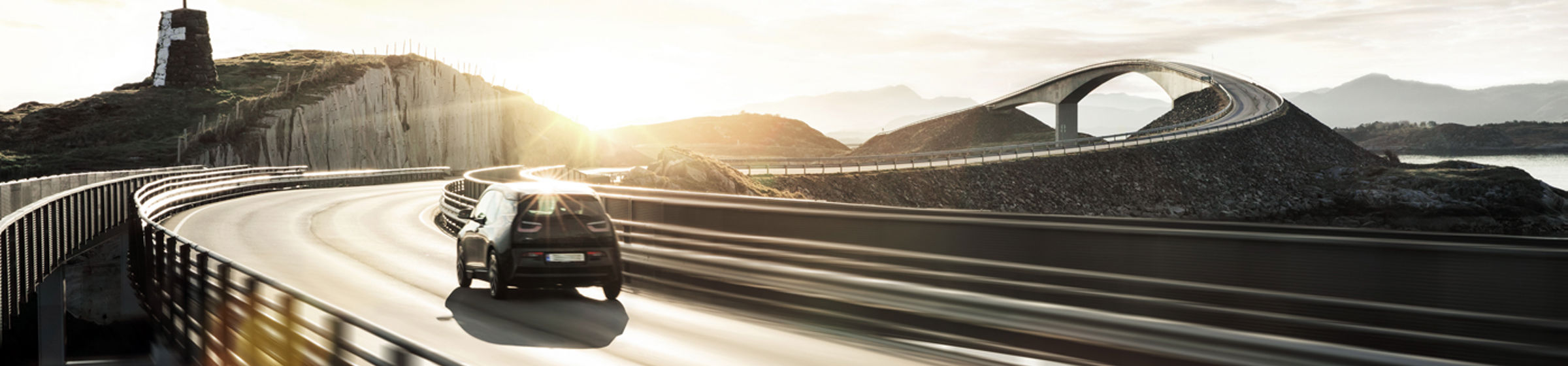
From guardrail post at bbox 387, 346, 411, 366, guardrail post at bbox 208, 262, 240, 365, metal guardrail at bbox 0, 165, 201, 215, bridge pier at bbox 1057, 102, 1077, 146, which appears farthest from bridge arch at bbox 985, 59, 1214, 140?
guardrail post at bbox 387, 346, 411, 366

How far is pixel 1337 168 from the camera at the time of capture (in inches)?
2958

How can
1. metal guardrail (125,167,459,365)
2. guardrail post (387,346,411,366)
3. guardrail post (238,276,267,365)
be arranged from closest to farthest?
1. guardrail post (387,346,411,366)
2. metal guardrail (125,167,459,365)
3. guardrail post (238,276,267,365)

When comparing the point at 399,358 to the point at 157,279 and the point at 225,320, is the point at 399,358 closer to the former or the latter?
the point at 225,320

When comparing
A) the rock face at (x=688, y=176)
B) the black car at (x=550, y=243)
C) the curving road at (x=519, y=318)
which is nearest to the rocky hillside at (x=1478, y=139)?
the rock face at (x=688, y=176)

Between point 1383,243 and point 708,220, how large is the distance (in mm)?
7866

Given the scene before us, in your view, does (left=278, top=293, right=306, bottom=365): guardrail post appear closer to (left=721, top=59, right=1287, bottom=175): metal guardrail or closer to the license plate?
the license plate

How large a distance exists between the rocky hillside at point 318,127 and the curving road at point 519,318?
62.0 metres

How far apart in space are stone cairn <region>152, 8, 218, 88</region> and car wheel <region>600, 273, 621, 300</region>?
4014 inches

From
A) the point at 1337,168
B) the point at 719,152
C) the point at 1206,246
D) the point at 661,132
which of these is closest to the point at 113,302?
the point at 1206,246

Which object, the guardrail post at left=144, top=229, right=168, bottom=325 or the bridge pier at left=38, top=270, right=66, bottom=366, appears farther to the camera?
the bridge pier at left=38, top=270, right=66, bottom=366

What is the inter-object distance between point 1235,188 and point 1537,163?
246 ft

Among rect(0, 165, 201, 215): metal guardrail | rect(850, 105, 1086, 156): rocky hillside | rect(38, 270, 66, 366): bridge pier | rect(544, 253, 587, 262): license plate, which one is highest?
rect(850, 105, 1086, 156): rocky hillside

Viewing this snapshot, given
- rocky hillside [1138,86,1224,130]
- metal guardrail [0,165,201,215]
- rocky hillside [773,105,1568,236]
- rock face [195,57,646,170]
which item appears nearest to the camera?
metal guardrail [0,165,201,215]

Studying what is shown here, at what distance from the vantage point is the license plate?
37.0 feet
